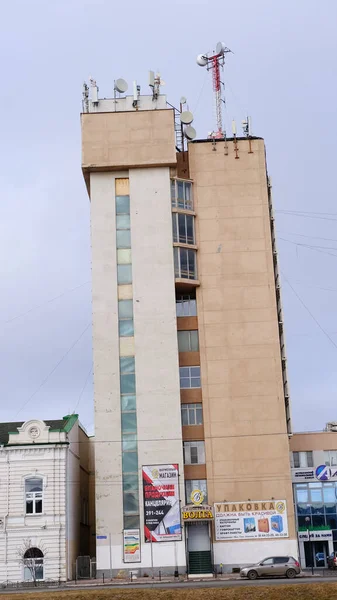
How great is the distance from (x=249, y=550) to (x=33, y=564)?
19053 mm

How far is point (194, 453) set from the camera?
3041 inches

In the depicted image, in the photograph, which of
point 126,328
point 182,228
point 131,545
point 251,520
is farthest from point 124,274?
point 251,520

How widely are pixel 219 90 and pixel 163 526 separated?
47997mm

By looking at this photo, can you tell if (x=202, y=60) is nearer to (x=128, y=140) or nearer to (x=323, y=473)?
(x=128, y=140)

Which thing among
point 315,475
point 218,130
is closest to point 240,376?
point 315,475

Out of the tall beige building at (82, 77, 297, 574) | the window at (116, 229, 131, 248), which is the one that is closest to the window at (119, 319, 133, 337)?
the tall beige building at (82, 77, 297, 574)

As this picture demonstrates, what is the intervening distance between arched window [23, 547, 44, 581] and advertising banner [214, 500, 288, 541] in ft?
51.4

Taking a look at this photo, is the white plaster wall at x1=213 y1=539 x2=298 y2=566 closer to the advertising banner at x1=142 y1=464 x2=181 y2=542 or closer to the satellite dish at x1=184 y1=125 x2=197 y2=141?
the advertising banner at x1=142 y1=464 x2=181 y2=542

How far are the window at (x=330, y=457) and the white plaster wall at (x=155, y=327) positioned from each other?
21.0m

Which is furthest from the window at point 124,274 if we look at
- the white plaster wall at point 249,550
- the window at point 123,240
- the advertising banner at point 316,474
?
the advertising banner at point 316,474

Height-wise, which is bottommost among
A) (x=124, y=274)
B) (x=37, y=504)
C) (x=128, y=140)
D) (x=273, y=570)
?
(x=273, y=570)

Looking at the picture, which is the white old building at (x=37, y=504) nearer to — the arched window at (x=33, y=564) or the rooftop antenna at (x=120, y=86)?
the arched window at (x=33, y=564)

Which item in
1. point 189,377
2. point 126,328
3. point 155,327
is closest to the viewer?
point 155,327

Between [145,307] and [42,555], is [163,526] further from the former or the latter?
[145,307]
